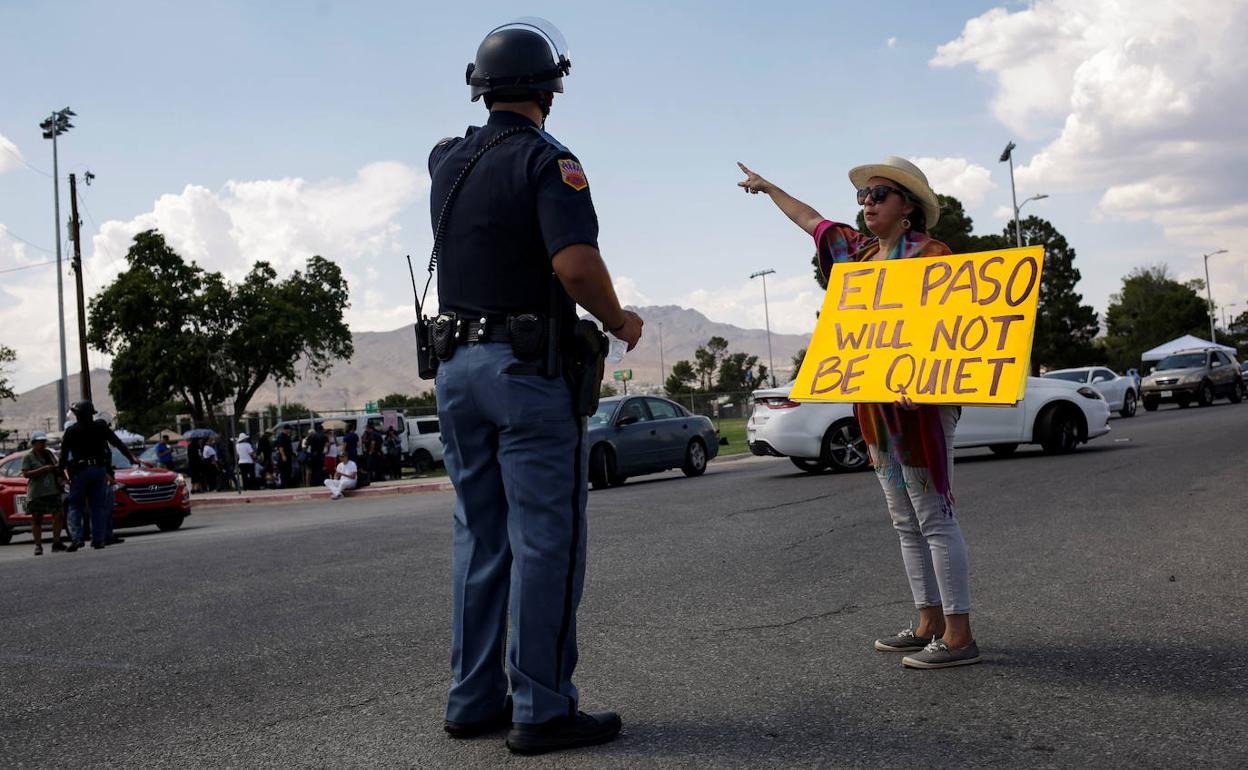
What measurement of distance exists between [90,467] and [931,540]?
12.6 metres

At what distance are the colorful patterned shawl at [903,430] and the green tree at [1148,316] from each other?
10001cm

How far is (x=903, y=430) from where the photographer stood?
445 cm

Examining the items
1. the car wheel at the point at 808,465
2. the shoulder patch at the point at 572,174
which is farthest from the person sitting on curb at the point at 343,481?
the shoulder patch at the point at 572,174

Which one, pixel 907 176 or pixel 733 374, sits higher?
pixel 733 374

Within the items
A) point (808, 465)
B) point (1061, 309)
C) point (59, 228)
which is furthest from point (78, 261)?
point (1061, 309)

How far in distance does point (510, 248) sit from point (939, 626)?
2.33 m

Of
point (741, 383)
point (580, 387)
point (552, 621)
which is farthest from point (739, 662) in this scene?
point (741, 383)

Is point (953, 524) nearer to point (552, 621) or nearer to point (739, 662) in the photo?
point (739, 662)

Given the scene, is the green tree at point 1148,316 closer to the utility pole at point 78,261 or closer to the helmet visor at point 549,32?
the utility pole at point 78,261

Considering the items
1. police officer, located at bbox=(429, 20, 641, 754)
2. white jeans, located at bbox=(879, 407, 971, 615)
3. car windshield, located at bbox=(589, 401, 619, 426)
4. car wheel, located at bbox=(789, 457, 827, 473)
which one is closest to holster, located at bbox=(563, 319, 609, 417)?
police officer, located at bbox=(429, 20, 641, 754)

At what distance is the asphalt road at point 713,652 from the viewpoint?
3473mm

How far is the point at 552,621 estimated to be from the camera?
11.5 feet

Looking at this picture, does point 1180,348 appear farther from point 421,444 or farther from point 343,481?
point 343,481

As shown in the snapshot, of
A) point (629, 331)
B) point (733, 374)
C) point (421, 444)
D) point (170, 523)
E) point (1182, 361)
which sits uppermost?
point (733, 374)
